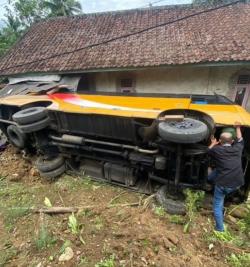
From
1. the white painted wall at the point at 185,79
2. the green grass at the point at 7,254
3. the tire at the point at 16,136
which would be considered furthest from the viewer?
the white painted wall at the point at 185,79

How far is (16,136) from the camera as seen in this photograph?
19.2 feet

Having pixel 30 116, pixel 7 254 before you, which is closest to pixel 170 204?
pixel 7 254

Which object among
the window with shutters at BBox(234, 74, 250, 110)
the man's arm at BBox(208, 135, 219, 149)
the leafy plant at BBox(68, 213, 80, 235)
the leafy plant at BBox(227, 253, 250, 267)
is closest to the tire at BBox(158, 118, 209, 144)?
the man's arm at BBox(208, 135, 219, 149)

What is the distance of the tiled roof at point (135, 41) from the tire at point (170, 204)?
5795 millimetres

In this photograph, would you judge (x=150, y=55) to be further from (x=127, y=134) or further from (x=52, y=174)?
(x=52, y=174)

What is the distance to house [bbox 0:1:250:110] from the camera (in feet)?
29.4

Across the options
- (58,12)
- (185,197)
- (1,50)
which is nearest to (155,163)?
(185,197)

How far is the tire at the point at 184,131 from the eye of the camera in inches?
136

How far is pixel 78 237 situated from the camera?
353 centimetres

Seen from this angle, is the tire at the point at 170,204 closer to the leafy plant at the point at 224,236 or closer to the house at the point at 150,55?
the leafy plant at the point at 224,236

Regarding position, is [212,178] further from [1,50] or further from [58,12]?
[58,12]

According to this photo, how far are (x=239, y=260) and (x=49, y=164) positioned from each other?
3.93 metres

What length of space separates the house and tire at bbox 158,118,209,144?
5440 millimetres

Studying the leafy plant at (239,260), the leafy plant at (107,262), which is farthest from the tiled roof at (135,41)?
the leafy plant at (107,262)
